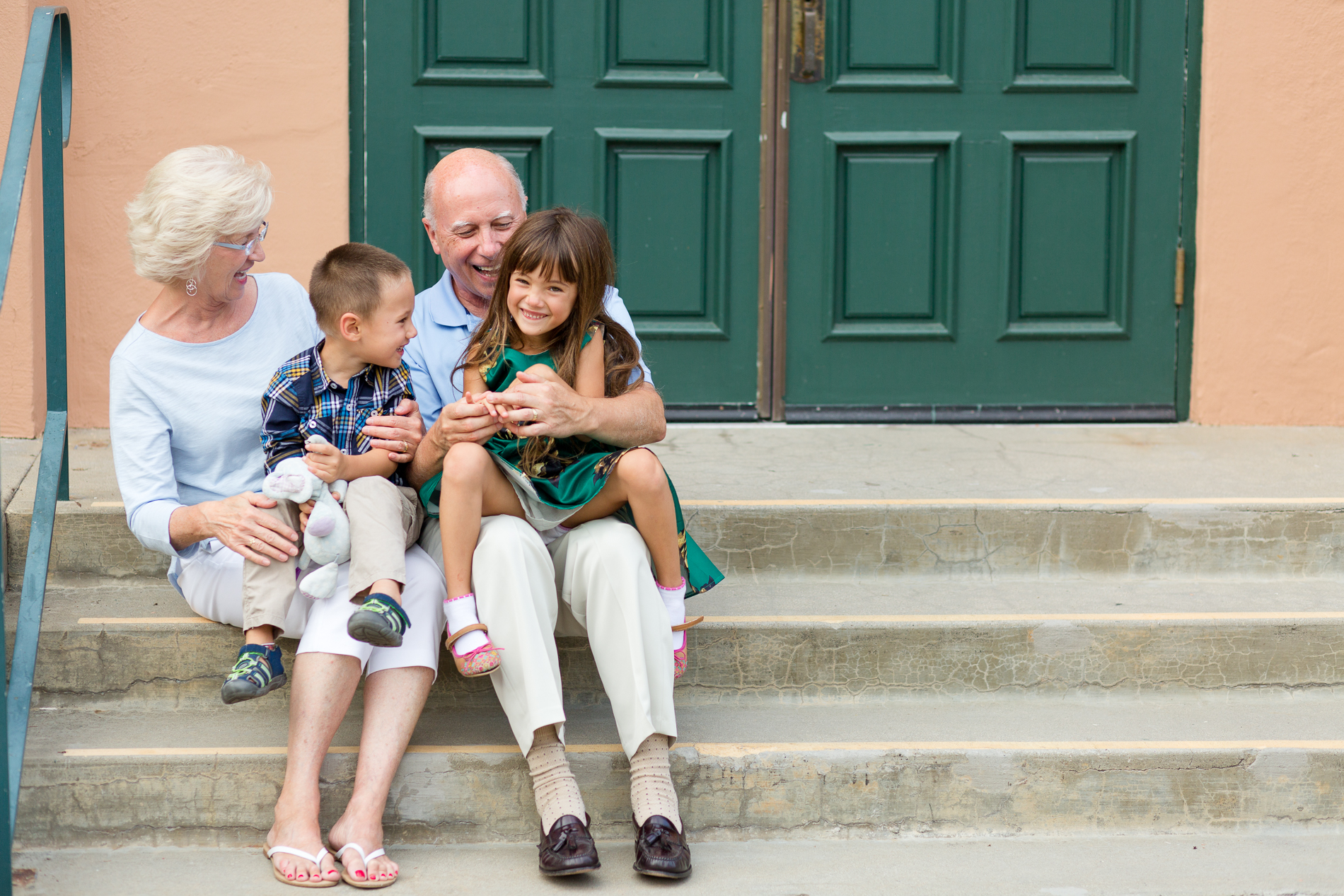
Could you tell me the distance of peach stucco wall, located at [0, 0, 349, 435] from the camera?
3.63 metres

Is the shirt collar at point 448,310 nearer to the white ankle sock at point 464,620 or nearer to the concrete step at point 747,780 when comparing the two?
the white ankle sock at point 464,620

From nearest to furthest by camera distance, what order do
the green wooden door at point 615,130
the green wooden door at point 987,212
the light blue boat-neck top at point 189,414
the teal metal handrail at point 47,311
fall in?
the teal metal handrail at point 47,311, the light blue boat-neck top at point 189,414, the green wooden door at point 615,130, the green wooden door at point 987,212

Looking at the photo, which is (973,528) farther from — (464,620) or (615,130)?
(615,130)

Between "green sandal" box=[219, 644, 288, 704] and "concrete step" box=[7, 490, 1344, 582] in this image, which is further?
"concrete step" box=[7, 490, 1344, 582]

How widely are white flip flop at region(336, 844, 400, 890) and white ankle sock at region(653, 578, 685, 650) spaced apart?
618 mm

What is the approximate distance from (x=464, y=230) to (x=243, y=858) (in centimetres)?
124

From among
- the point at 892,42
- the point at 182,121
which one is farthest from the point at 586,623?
the point at 892,42

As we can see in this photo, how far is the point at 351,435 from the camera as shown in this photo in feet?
7.88

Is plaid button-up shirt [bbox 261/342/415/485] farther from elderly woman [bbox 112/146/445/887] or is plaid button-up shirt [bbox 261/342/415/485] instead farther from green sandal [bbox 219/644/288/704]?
green sandal [bbox 219/644/288/704]

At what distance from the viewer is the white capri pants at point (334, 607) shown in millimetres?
2217

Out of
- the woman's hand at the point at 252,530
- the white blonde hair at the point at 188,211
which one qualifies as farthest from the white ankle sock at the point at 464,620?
the white blonde hair at the point at 188,211

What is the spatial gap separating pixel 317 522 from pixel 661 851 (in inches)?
30.9

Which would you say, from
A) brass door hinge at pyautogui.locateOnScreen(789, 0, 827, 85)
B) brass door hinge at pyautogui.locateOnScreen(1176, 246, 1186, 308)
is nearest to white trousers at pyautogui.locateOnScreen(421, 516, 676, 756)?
brass door hinge at pyautogui.locateOnScreen(789, 0, 827, 85)

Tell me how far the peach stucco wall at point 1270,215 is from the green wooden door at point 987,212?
0.11 m
